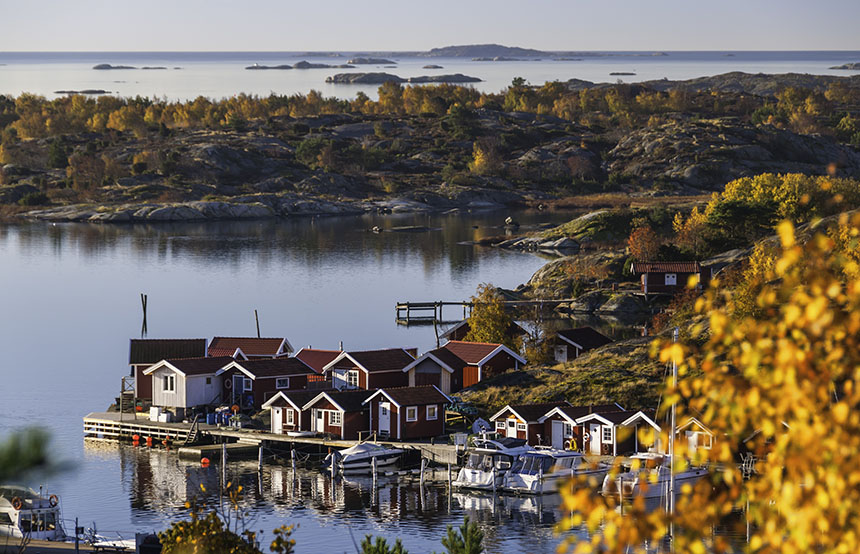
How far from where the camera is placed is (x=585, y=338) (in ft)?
230

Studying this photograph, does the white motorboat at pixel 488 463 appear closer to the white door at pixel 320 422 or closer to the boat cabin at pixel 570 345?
the white door at pixel 320 422

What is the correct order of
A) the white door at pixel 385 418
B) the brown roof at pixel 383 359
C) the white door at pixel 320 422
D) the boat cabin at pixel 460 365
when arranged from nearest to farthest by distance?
the white door at pixel 385 418
the white door at pixel 320 422
the brown roof at pixel 383 359
the boat cabin at pixel 460 365

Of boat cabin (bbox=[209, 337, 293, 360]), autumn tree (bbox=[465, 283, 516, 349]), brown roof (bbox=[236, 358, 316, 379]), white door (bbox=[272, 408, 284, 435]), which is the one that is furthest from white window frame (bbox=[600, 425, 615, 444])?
boat cabin (bbox=[209, 337, 293, 360])

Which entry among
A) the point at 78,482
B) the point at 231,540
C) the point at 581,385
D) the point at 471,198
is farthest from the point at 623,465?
the point at 471,198

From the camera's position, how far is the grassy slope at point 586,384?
58969 mm

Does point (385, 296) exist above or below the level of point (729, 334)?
below

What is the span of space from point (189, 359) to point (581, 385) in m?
18.6

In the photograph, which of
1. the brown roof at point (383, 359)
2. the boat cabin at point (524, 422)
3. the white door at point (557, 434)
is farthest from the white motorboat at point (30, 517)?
the brown roof at point (383, 359)

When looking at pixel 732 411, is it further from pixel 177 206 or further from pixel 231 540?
pixel 177 206

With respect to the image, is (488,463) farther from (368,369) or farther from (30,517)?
(30,517)

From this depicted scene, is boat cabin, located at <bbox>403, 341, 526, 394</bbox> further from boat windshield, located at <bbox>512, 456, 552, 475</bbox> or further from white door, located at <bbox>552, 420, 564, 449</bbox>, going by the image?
boat windshield, located at <bbox>512, 456, 552, 475</bbox>

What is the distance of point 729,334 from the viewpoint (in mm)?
9875

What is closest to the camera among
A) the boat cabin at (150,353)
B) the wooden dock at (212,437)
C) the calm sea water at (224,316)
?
the calm sea water at (224,316)

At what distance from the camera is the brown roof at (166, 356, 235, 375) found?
61.8 meters
